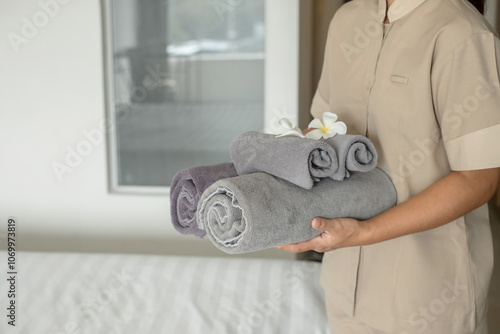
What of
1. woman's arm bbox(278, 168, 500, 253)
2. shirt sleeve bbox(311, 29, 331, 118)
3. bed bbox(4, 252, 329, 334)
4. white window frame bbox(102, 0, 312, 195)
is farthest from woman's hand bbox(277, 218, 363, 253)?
white window frame bbox(102, 0, 312, 195)

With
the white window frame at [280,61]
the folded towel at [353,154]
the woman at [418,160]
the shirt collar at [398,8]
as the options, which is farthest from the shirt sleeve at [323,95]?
the white window frame at [280,61]

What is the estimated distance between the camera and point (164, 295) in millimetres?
1730

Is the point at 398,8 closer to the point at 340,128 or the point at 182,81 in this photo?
the point at 340,128

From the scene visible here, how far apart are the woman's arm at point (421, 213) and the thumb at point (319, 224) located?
0.02 m

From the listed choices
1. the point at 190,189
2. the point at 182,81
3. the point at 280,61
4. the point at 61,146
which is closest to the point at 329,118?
the point at 190,189

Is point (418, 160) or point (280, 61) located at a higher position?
point (280, 61)

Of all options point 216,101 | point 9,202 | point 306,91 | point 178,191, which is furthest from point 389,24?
point 9,202

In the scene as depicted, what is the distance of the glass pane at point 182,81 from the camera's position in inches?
88.4

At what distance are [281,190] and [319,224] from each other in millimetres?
86

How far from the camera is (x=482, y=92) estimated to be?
3.00ft

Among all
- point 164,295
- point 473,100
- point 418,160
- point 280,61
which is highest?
point 280,61

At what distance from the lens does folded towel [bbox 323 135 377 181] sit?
947mm

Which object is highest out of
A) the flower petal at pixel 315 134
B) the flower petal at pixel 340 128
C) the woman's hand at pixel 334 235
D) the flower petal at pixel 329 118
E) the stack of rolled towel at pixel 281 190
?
the flower petal at pixel 329 118

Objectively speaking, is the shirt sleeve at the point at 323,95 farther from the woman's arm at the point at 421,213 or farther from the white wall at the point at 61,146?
the white wall at the point at 61,146
